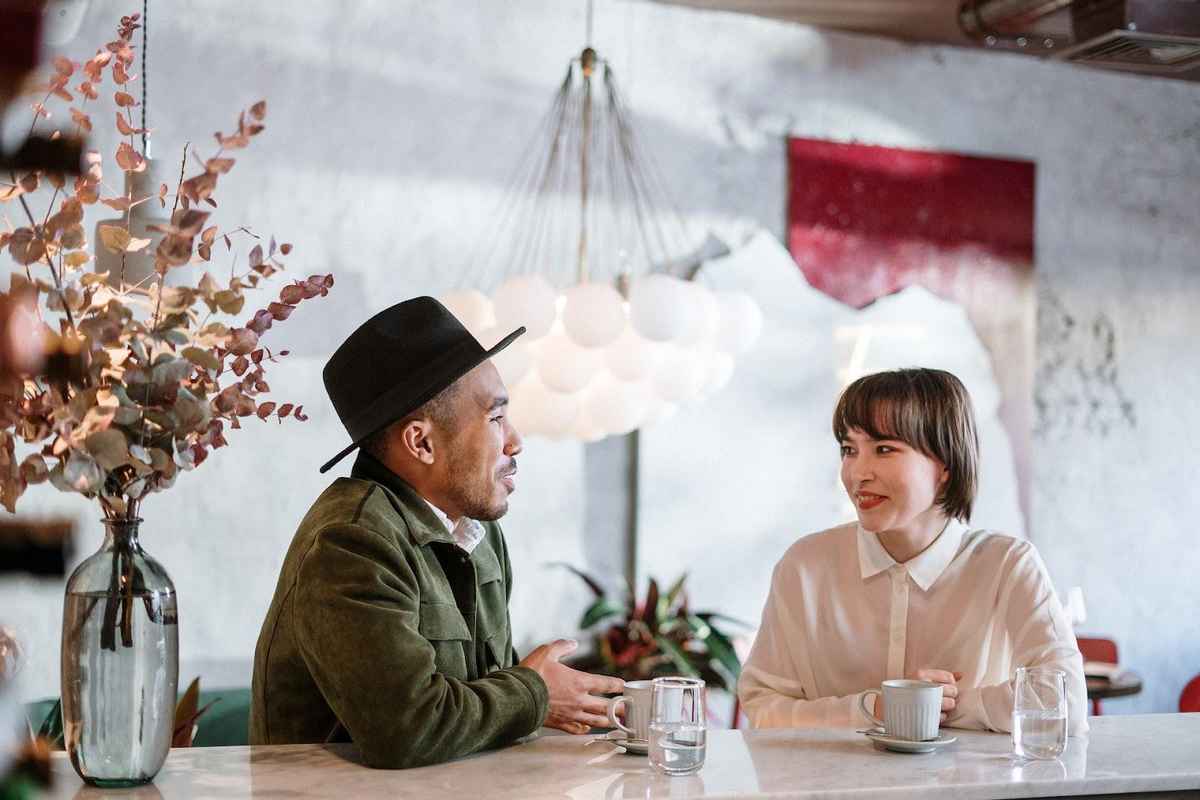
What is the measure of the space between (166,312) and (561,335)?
77.4 inches

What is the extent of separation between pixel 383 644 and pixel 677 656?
256cm

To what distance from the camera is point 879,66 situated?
202 inches

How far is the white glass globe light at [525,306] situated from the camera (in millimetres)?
3480

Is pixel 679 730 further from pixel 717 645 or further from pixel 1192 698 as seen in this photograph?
pixel 1192 698

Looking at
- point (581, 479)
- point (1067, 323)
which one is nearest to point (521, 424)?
point (581, 479)

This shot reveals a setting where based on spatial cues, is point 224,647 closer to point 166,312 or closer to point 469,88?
point 469,88

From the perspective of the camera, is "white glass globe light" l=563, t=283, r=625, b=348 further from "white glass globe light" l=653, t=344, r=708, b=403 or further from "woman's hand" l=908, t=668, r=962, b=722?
"woman's hand" l=908, t=668, r=962, b=722

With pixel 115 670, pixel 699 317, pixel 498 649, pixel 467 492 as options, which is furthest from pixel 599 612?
pixel 115 670

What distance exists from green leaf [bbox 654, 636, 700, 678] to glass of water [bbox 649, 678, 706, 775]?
8.10 feet

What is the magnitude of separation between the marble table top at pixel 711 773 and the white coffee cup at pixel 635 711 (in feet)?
0.13

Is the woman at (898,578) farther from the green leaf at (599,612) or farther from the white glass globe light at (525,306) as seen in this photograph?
the green leaf at (599,612)

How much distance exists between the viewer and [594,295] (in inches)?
139

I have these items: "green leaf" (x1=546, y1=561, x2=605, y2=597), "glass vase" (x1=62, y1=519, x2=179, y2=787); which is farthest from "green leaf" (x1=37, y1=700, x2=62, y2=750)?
"green leaf" (x1=546, y1=561, x2=605, y2=597)

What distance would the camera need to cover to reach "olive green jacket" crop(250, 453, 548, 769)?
1.80 m
